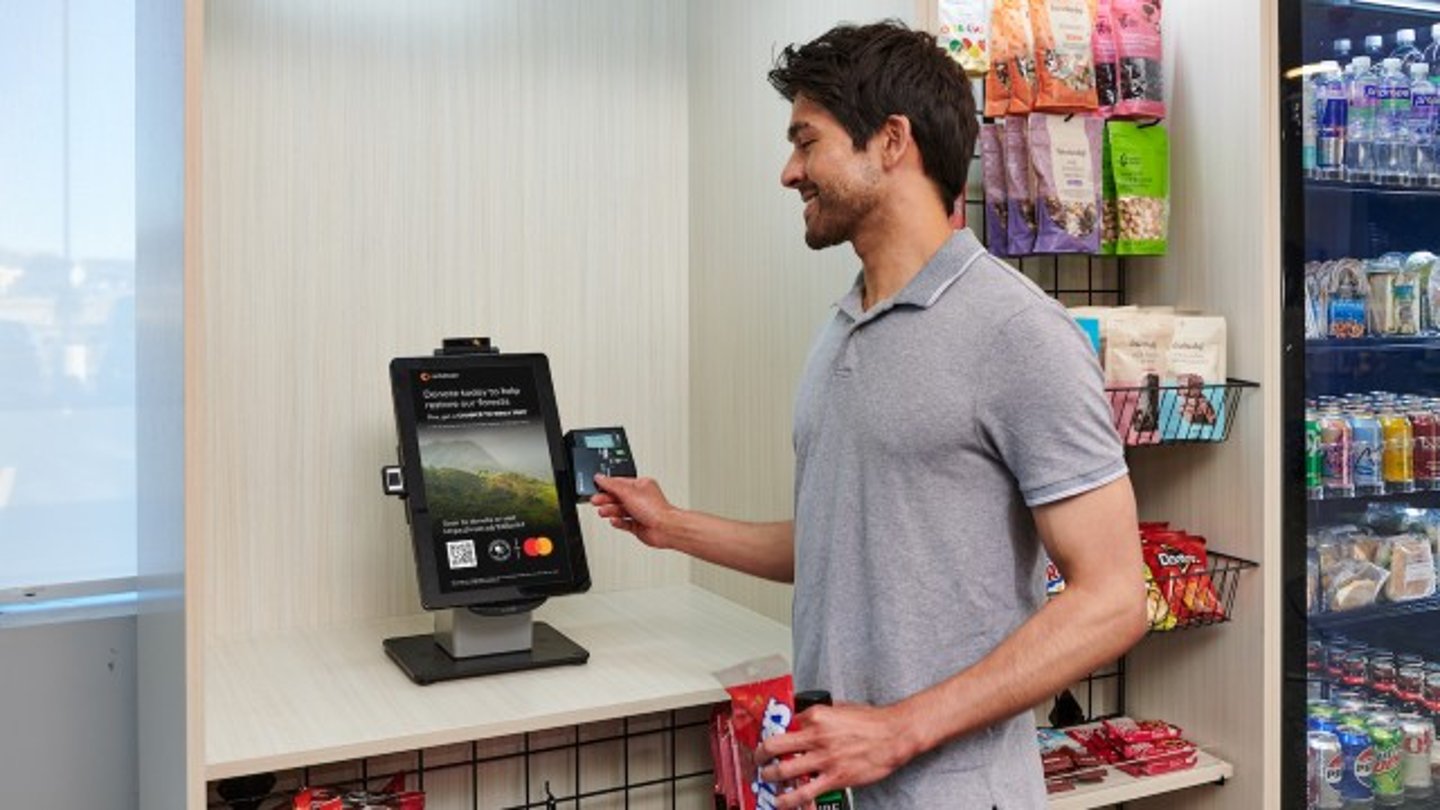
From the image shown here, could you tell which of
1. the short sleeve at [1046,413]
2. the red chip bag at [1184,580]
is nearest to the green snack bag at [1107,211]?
the red chip bag at [1184,580]

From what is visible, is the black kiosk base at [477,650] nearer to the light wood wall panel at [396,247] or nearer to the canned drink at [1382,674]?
the light wood wall panel at [396,247]

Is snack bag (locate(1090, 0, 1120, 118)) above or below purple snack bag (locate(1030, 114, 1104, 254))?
above

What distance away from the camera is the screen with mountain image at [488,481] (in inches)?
79.9

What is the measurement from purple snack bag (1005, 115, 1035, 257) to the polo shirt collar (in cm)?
61

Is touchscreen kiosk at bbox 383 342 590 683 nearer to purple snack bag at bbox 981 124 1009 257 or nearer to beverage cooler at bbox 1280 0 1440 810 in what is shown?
purple snack bag at bbox 981 124 1009 257

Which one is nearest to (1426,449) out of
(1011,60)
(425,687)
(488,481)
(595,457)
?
(1011,60)

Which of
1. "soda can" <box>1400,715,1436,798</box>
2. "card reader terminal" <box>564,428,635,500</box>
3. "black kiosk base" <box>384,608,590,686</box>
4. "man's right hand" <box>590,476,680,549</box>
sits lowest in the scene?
"soda can" <box>1400,715,1436,798</box>

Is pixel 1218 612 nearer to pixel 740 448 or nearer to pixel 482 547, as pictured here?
pixel 740 448

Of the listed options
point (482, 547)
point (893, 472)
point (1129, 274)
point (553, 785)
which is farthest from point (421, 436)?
point (1129, 274)

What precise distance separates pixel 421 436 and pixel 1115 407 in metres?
1.13

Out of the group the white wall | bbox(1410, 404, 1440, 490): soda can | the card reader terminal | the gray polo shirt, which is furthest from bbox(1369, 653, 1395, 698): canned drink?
the white wall

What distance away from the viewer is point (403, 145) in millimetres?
2426

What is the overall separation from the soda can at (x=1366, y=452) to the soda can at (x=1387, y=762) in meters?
0.43

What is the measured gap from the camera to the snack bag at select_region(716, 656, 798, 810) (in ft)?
5.06
